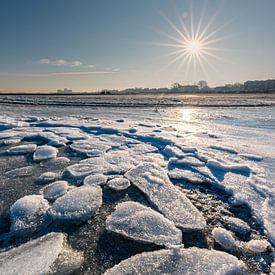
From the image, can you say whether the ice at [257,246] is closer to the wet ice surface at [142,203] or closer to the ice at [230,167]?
the wet ice surface at [142,203]

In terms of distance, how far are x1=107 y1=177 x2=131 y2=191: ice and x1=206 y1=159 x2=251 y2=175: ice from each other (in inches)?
49.8

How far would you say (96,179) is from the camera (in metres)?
2.48

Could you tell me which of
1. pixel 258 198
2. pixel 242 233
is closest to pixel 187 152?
pixel 258 198

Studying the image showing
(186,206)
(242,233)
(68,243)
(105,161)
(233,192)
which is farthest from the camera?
(105,161)

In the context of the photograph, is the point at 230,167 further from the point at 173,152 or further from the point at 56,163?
the point at 56,163

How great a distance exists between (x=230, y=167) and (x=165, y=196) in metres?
1.25

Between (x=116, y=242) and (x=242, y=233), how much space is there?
920mm

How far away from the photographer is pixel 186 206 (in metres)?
1.98

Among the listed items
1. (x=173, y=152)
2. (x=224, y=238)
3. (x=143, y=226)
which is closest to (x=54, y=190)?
(x=143, y=226)

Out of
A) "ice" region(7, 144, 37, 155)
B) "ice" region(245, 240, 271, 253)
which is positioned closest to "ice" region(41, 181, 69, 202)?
"ice" region(7, 144, 37, 155)

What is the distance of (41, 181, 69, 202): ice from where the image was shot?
2.12 meters

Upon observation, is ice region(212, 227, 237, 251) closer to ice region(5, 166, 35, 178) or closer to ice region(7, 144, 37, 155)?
ice region(5, 166, 35, 178)

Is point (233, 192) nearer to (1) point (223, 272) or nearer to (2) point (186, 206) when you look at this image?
(2) point (186, 206)

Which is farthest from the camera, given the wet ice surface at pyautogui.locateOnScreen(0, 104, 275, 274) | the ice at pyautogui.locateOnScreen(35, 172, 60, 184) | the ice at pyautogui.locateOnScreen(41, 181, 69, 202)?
the ice at pyautogui.locateOnScreen(35, 172, 60, 184)
